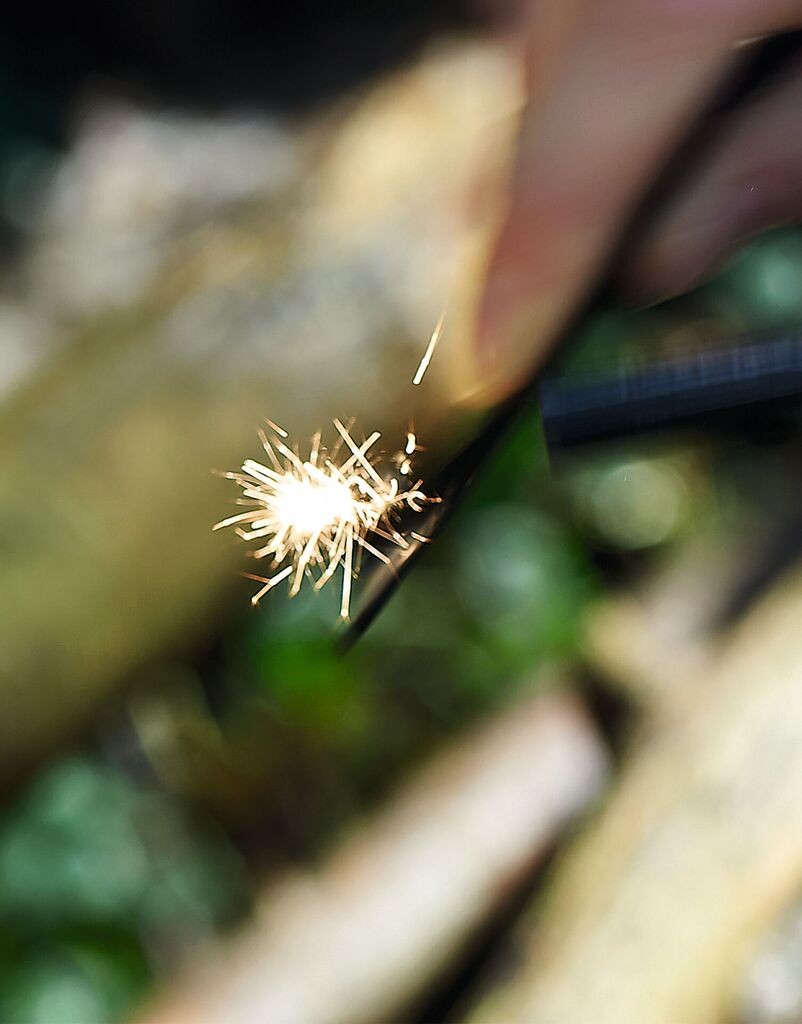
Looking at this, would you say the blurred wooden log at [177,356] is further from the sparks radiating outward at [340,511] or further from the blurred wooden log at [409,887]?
the blurred wooden log at [409,887]

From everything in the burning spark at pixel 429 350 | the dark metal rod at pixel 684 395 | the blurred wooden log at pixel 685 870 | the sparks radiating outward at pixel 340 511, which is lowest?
the blurred wooden log at pixel 685 870

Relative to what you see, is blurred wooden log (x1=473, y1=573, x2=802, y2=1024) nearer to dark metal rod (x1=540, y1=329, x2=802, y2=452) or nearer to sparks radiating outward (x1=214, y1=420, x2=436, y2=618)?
sparks radiating outward (x1=214, y1=420, x2=436, y2=618)

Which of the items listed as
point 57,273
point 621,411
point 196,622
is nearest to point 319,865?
point 196,622

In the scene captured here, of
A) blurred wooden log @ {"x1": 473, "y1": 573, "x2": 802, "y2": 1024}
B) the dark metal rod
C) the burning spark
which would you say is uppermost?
the burning spark

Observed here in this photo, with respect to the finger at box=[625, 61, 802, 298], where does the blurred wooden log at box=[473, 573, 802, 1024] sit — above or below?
below

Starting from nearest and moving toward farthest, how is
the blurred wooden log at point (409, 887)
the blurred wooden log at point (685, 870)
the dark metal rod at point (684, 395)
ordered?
the dark metal rod at point (684, 395) < the blurred wooden log at point (685, 870) < the blurred wooden log at point (409, 887)

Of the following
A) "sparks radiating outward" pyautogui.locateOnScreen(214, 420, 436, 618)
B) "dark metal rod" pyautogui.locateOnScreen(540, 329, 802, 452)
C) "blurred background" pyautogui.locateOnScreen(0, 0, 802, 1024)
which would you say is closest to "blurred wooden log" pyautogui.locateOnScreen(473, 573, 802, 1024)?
"blurred background" pyautogui.locateOnScreen(0, 0, 802, 1024)

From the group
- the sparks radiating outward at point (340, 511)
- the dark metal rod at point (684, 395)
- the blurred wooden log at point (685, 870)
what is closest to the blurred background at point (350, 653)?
the blurred wooden log at point (685, 870)
